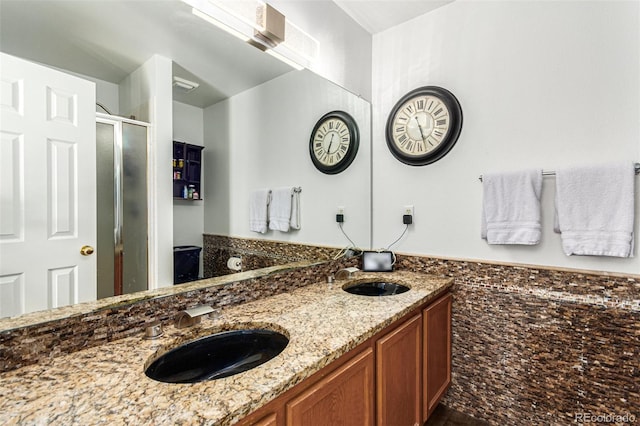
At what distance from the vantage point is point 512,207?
1.64m

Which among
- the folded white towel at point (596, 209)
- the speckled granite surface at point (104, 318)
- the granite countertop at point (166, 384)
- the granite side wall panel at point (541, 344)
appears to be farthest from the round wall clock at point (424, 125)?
the speckled granite surface at point (104, 318)

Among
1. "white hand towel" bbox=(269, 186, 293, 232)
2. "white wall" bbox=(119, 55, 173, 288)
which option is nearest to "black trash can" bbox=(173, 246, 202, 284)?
"white wall" bbox=(119, 55, 173, 288)

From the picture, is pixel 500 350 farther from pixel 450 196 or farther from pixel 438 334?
pixel 450 196

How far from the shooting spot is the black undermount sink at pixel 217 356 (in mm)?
900

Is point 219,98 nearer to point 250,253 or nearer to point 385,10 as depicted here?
point 250,253

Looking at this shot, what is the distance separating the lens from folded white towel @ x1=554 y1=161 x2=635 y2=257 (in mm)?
1348

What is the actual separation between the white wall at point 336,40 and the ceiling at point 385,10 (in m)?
0.05

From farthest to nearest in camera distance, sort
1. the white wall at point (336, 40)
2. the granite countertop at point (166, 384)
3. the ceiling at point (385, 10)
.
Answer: the ceiling at point (385, 10)
the white wall at point (336, 40)
the granite countertop at point (166, 384)

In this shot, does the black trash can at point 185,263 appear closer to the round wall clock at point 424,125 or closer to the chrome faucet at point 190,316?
the chrome faucet at point 190,316

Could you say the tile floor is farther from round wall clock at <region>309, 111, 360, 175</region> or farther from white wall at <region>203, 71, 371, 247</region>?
round wall clock at <region>309, 111, 360, 175</region>

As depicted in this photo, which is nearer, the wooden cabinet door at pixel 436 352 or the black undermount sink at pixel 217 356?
the black undermount sink at pixel 217 356

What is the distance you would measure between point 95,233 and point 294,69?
1.31 m

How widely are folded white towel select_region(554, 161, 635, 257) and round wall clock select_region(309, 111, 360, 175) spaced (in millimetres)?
1216

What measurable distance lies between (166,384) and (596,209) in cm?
192
